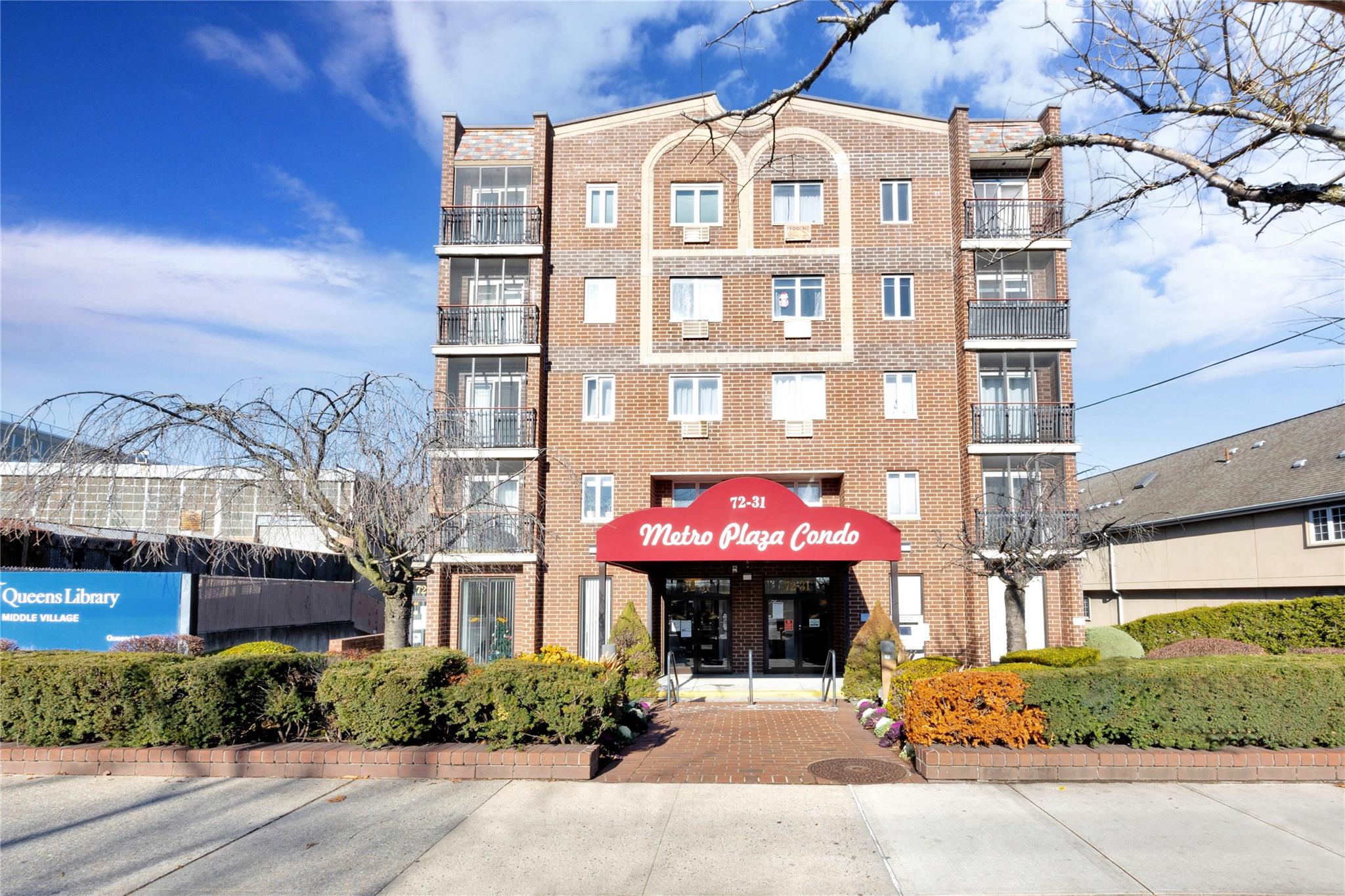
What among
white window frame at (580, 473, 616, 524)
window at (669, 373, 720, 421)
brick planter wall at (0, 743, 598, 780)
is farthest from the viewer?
window at (669, 373, 720, 421)

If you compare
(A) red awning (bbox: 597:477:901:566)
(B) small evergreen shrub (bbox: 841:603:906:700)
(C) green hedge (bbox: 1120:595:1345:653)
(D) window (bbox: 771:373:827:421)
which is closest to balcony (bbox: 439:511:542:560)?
(A) red awning (bbox: 597:477:901:566)

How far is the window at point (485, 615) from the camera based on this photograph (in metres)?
22.5

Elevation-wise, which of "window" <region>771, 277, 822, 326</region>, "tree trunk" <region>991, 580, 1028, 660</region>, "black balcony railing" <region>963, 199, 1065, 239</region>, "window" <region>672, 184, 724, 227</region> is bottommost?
"tree trunk" <region>991, 580, 1028, 660</region>

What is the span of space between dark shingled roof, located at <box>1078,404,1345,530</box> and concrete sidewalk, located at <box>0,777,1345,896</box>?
12436 millimetres

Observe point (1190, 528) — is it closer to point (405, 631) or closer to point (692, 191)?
point (692, 191)

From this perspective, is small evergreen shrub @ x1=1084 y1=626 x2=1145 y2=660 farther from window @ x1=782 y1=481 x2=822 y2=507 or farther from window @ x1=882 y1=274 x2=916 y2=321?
window @ x1=882 y1=274 x2=916 y2=321

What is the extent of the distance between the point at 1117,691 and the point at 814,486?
13832 millimetres

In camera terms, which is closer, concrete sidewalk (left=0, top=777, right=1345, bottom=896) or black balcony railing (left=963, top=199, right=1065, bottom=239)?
concrete sidewalk (left=0, top=777, right=1345, bottom=896)

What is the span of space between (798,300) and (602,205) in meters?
5.98

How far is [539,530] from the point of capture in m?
21.8

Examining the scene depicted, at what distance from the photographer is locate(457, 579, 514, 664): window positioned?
73.8 feet

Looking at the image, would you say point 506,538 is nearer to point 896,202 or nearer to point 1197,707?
point 896,202

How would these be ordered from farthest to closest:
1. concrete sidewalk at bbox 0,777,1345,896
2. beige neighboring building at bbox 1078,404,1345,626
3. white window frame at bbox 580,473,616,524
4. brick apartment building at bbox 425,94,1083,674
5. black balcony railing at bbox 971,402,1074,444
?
1. beige neighboring building at bbox 1078,404,1345,626
2. white window frame at bbox 580,473,616,524
3. black balcony railing at bbox 971,402,1074,444
4. brick apartment building at bbox 425,94,1083,674
5. concrete sidewalk at bbox 0,777,1345,896

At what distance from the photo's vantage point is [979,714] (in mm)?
9617
